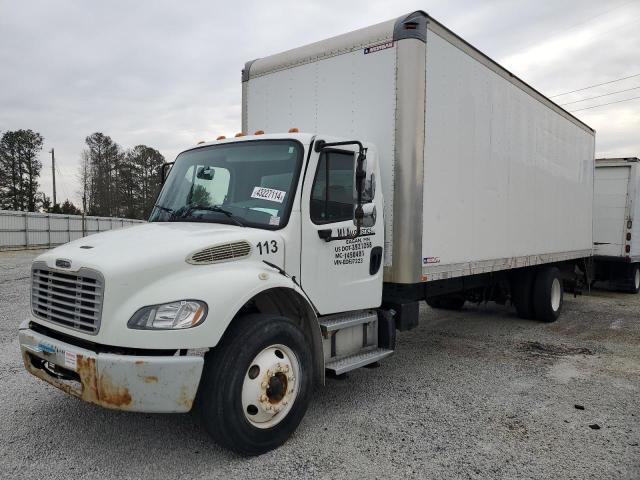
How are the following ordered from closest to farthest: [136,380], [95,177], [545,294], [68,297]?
[136,380] → [68,297] → [545,294] → [95,177]

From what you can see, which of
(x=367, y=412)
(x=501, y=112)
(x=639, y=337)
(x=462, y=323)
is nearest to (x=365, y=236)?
(x=367, y=412)

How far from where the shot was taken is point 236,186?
4238 mm

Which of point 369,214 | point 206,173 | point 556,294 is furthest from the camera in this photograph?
point 556,294

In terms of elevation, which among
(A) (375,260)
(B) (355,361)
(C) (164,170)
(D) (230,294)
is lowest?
(B) (355,361)

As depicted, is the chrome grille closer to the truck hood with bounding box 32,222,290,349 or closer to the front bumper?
the truck hood with bounding box 32,222,290,349

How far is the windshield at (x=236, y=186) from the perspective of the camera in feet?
13.2

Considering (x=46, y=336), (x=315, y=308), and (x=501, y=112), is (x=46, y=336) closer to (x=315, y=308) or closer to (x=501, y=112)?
(x=315, y=308)

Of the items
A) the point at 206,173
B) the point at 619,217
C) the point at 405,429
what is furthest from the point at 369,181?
the point at 619,217

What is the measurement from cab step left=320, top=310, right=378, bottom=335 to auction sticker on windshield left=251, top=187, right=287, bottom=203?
1.16 metres

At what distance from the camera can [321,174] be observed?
4.21 metres

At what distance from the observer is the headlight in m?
3.12

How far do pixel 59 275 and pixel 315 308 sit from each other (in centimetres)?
200

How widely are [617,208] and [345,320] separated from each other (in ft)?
36.1

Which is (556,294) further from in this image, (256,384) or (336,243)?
(256,384)
